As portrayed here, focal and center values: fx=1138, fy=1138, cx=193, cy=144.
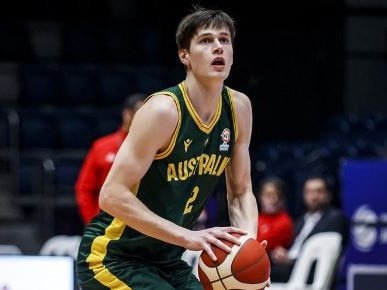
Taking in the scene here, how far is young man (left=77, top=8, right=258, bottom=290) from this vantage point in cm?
397

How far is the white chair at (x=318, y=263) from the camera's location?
306 inches

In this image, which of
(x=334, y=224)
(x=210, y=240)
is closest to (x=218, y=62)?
(x=210, y=240)

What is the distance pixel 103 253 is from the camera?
414cm

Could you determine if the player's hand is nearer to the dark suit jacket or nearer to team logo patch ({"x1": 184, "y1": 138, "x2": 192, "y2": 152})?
team logo patch ({"x1": 184, "y1": 138, "x2": 192, "y2": 152})

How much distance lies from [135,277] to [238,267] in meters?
0.38

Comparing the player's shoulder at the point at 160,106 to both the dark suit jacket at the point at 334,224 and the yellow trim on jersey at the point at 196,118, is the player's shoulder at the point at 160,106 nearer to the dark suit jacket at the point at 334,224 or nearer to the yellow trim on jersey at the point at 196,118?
the yellow trim on jersey at the point at 196,118

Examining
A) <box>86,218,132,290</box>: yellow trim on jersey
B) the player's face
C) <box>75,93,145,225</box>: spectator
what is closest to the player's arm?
the player's face

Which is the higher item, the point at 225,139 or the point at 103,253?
the point at 225,139

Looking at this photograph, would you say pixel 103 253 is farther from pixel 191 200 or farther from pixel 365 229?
pixel 365 229

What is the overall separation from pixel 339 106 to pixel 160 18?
2487mm

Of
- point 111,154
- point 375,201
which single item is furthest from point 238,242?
point 375,201

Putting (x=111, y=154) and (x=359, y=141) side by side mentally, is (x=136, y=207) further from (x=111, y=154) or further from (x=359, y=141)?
(x=359, y=141)

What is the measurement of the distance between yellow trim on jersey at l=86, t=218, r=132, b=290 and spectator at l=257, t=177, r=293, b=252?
12.9 feet

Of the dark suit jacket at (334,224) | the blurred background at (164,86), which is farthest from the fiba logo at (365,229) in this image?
the dark suit jacket at (334,224)
